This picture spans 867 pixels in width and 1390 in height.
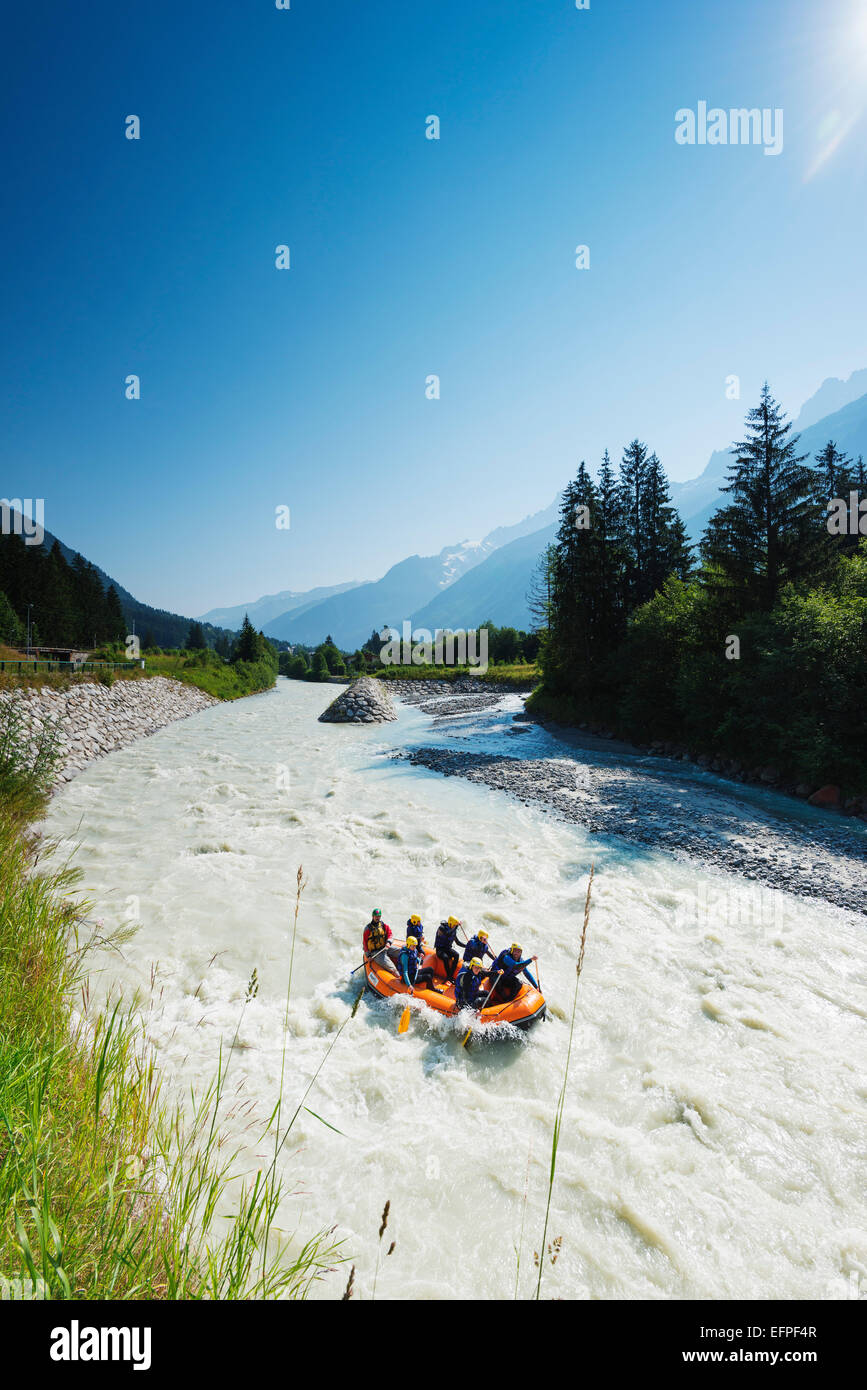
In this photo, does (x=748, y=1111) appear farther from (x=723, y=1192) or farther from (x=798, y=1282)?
(x=798, y=1282)

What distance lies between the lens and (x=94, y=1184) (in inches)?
99.4

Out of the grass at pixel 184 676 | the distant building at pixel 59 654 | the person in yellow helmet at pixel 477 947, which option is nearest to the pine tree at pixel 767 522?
the person in yellow helmet at pixel 477 947

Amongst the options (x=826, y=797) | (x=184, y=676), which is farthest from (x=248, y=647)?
(x=826, y=797)

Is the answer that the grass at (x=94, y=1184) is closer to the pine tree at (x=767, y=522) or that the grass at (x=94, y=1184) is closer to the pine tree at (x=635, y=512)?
the pine tree at (x=767, y=522)

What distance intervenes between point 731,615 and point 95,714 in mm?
32019

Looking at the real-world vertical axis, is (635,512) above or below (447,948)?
above

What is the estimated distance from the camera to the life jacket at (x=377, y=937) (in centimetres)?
716

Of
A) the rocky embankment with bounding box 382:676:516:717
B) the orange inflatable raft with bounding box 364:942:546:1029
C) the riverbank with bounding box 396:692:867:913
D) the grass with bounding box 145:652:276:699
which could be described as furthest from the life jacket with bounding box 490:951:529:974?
the grass with bounding box 145:652:276:699

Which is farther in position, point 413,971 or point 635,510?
point 635,510

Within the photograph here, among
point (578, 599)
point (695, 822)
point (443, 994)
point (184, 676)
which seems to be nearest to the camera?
point (443, 994)

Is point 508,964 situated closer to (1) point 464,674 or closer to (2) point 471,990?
(2) point 471,990

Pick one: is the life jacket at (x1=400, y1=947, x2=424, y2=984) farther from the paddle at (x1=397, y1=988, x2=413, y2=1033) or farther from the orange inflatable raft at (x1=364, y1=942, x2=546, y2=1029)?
the paddle at (x1=397, y1=988, x2=413, y2=1033)

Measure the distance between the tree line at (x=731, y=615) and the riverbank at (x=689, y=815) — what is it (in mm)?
2252
